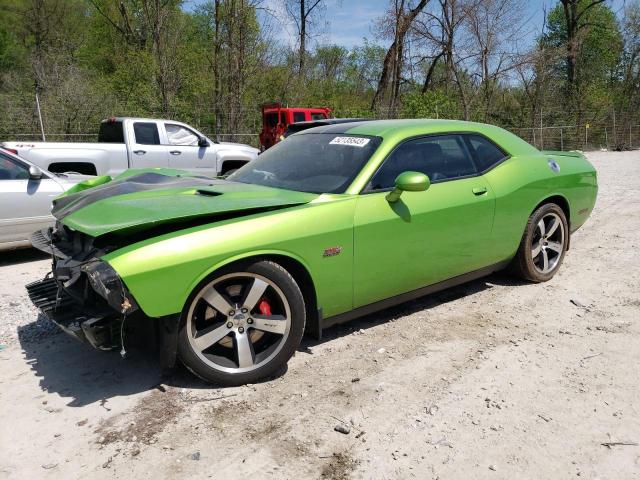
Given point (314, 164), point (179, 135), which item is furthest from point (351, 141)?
point (179, 135)

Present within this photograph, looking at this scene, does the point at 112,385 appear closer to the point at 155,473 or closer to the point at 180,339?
the point at 180,339

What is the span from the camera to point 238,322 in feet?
10.1

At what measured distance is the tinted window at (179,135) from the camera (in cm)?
1074

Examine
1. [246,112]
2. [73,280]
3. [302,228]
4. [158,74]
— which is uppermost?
[158,74]

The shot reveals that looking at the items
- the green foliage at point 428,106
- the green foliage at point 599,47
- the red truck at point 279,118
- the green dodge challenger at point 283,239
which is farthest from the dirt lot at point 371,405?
the green foliage at point 599,47

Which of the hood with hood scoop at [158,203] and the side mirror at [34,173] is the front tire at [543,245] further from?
the side mirror at [34,173]

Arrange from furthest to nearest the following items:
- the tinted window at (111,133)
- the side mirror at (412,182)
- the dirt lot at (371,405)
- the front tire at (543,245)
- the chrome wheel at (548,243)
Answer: the tinted window at (111,133) → the chrome wheel at (548,243) → the front tire at (543,245) → the side mirror at (412,182) → the dirt lot at (371,405)

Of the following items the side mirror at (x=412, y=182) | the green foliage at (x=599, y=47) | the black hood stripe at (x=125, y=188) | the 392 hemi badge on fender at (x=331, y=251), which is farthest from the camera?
the green foliage at (x=599, y=47)

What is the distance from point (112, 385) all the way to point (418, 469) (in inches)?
73.6

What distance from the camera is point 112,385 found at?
317 centimetres

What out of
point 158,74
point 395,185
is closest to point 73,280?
point 395,185

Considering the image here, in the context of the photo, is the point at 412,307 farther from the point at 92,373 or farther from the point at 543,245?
the point at 92,373

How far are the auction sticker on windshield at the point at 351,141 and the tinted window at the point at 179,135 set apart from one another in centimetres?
740

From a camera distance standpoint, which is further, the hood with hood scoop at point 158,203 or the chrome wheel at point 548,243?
the chrome wheel at point 548,243
